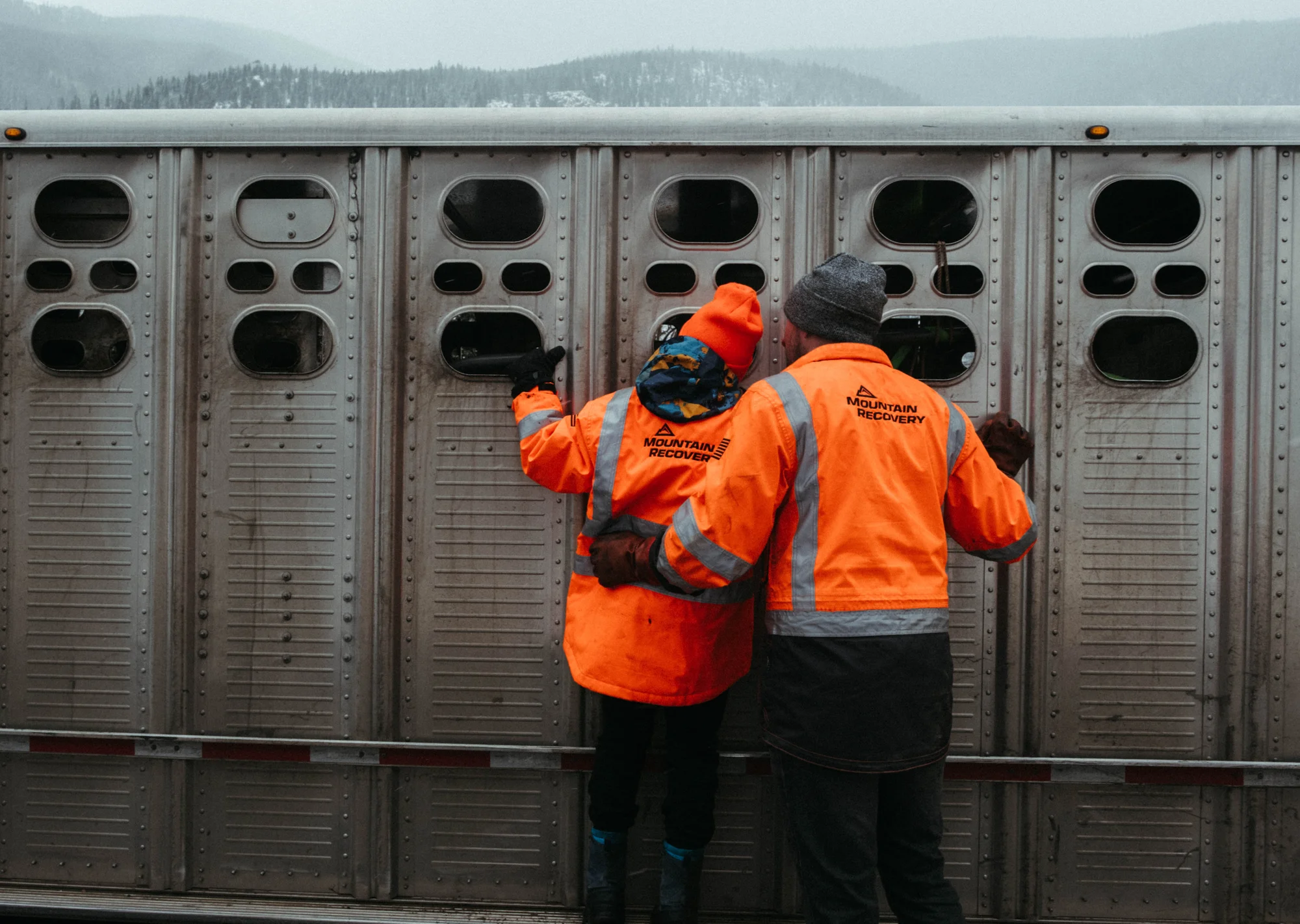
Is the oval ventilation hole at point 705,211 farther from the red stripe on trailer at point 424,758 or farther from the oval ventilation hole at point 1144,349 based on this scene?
the red stripe on trailer at point 424,758

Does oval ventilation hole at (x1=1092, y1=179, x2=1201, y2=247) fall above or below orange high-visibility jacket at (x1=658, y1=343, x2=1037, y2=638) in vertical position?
above

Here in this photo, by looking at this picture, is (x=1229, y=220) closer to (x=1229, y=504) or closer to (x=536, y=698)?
(x=1229, y=504)

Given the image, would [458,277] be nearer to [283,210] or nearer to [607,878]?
[283,210]

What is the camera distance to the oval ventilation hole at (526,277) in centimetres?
272

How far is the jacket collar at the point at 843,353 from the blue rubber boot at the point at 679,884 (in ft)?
5.52

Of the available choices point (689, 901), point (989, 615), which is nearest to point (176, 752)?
point (689, 901)

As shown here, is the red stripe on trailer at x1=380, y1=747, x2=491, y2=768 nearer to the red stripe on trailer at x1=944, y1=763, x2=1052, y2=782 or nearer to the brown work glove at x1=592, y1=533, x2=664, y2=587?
the brown work glove at x1=592, y1=533, x2=664, y2=587

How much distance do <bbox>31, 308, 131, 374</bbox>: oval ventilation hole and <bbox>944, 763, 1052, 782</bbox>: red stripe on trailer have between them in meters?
3.47

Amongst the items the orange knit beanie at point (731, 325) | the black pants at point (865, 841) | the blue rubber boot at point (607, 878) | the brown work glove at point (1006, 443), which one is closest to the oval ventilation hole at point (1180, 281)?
the brown work glove at point (1006, 443)

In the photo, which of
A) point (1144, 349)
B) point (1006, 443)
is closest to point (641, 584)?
point (1006, 443)

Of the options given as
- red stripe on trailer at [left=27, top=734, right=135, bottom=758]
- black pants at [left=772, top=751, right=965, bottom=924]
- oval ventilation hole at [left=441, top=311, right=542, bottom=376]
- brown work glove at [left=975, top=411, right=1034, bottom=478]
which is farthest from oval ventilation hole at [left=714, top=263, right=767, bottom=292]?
red stripe on trailer at [left=27, top=734, right=135, bottom=758]

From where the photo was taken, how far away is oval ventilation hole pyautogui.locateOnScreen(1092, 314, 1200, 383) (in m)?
2.65

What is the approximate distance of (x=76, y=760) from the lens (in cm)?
285

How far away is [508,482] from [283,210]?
1.33 metres
